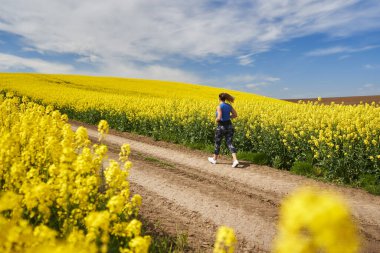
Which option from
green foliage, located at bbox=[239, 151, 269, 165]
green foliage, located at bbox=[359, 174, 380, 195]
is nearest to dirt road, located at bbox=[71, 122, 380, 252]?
green foliage, located at bbox=[359, 174, 380, 195]

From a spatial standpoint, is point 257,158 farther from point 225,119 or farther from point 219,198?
point 219,198

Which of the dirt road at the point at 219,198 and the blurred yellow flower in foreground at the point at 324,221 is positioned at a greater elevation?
the blurred yellow flower in foreground at the point at 324,221

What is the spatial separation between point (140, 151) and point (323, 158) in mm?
7205

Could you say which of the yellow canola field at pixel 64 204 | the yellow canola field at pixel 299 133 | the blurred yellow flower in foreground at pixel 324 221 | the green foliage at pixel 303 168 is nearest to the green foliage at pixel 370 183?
the yellow canola field at pixel 299 133

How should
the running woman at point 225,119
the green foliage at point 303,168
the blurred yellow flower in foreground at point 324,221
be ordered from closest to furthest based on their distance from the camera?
the blurred yellow flower in foreground at point 324,221 → the green foliage at point 303,168 → the running woman at point 225,119

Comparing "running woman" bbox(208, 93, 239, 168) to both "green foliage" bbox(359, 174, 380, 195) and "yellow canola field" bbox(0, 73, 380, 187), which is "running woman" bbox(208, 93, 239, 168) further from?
"green foliage" bbox(359, 174, 380, 195)

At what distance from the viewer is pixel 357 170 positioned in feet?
37.5

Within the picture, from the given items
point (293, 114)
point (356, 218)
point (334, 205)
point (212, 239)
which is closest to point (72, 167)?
point (212, 239)

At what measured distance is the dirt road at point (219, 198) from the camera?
7402mm

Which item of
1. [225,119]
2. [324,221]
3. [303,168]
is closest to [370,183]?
[303,168]

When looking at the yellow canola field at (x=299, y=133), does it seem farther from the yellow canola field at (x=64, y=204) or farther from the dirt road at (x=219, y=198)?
the yellow canola field at (x=64, y=204)

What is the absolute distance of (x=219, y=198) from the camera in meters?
9.39

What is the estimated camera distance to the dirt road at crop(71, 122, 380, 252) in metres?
7.40

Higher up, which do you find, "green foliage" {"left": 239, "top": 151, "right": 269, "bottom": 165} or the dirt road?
"green foliage" {"left": 239, "top": 151, "right": 269, "bottom": 165}
